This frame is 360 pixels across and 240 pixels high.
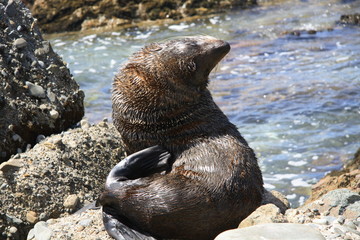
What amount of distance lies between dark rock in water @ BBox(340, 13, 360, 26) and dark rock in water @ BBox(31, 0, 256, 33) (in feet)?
16.3

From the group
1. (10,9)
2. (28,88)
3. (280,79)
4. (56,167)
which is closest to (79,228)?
(56,167)

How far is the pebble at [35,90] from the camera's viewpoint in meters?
6.34

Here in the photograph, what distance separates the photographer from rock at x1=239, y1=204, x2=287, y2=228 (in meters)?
4.22

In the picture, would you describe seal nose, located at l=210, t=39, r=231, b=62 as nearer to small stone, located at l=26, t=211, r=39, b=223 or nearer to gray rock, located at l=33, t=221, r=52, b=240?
gray rock, located at l=33, t=221, r=52, b=240

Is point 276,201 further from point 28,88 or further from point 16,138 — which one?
point 28,88

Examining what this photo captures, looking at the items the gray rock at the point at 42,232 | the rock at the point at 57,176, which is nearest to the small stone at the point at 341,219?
the rock at the point at 57,176

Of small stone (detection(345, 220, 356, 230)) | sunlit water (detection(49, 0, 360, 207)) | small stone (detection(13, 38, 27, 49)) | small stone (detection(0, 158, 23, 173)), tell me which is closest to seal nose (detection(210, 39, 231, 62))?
small stone (detection(345, 220, 356, 230))

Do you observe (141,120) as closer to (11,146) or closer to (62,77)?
(11,146)

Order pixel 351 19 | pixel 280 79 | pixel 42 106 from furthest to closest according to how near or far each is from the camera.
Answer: pixel 351 19 → pixel 280 79 → pixel 42 106

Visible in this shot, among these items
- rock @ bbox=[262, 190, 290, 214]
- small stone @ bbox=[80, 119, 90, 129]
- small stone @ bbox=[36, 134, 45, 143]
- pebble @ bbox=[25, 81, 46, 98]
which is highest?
pebble @ bbox=[25, 81, 46, 98]

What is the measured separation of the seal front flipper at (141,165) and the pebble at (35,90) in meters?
2.10

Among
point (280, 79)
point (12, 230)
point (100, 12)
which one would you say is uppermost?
point (12, 230)

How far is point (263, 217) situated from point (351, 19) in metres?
15.1

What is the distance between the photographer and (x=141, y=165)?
182 inches
